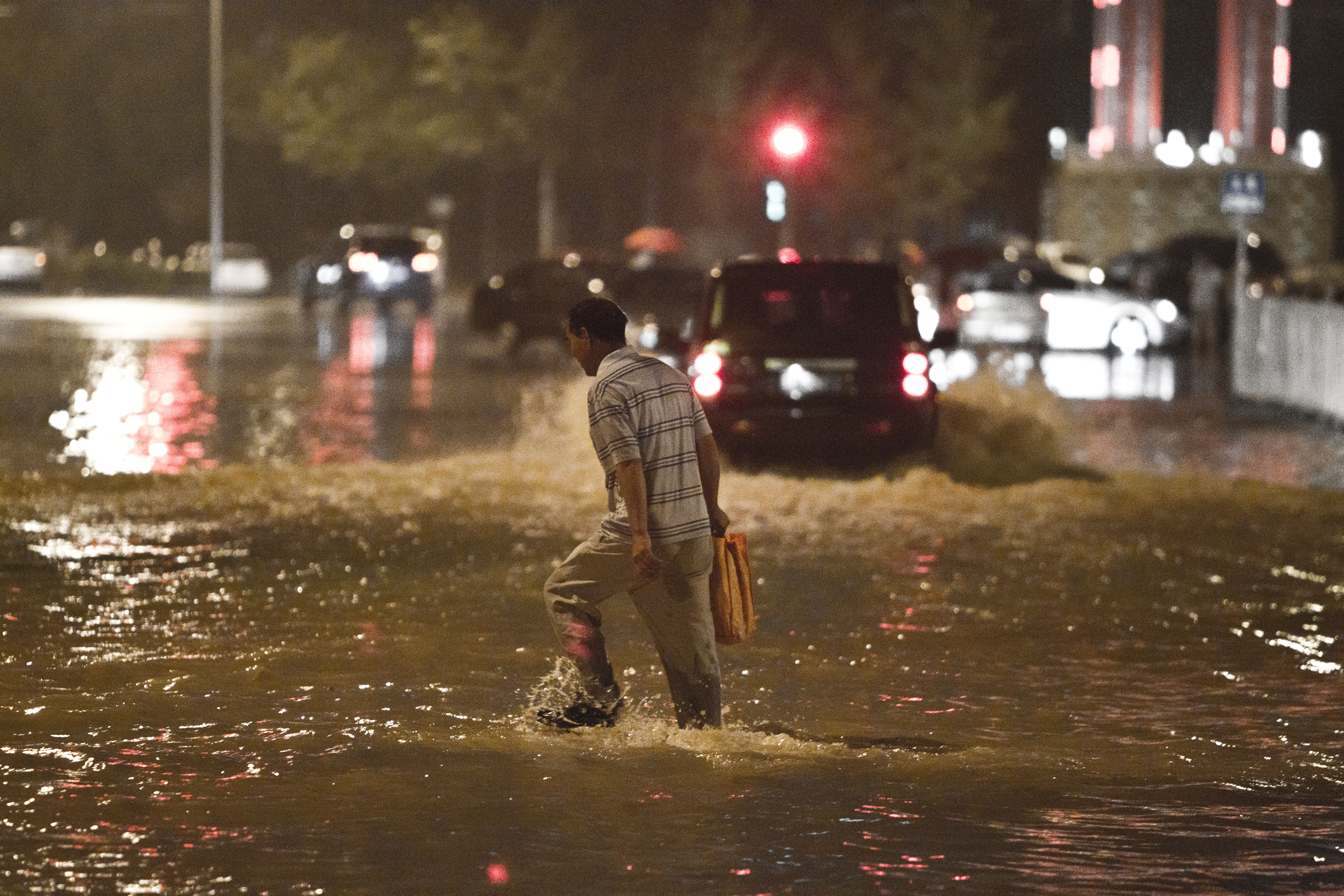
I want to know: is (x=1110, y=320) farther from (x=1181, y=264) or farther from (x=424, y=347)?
(x=424, y=347)

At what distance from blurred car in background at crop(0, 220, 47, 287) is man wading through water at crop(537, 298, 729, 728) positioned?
5080 centimetres

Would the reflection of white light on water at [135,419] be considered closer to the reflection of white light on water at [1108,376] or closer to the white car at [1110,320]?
the reflection of white light on water at [1108,376]

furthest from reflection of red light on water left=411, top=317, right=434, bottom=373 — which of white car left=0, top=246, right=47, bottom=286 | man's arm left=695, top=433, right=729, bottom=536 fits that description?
man's arm left=695, top=433, right=729, bottom=536

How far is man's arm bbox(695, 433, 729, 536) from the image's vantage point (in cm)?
711

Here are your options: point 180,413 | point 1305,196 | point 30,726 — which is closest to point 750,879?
point 30,726

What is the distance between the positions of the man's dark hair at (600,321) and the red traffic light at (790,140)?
15343 millimetres

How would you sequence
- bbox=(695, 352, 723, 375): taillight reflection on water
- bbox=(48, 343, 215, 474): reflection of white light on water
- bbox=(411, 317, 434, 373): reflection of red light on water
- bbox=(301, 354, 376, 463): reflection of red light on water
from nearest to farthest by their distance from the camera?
bbox=(695, 352, 723, 375): taillight reflection on water, bbox=(48, 343, 215, 474): reflection of white light on water, bbox=(301, 354, 376, 463): reflection of red light on water, bbox=(411, 317, 434, 373): reflection of red light on water

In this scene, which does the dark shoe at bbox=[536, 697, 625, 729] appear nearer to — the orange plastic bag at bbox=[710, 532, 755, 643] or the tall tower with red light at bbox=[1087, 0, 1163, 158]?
the orange plastic bag at bbox=[710, 532, 755, 643]

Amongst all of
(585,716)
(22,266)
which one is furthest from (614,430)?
(22,266)

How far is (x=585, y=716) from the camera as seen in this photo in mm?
7531

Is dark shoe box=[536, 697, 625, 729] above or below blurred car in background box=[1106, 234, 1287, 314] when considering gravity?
below

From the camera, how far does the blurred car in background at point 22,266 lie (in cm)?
5528

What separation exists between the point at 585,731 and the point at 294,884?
1.96m

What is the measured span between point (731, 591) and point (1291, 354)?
1689 cm
